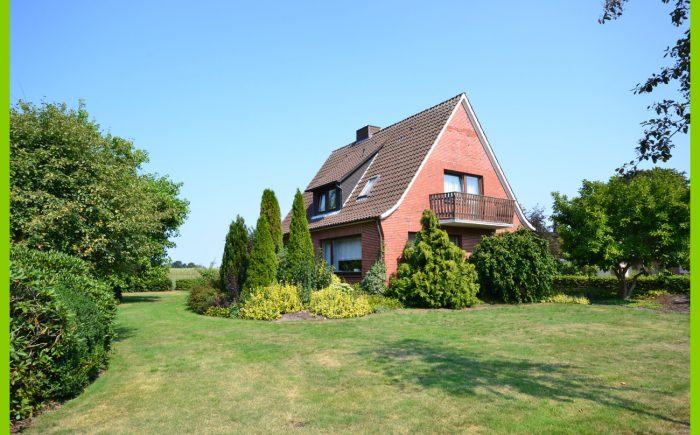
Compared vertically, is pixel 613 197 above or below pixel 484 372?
above

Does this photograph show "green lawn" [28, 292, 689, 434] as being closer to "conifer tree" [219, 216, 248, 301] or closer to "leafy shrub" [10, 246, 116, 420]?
"leafy shrub" [10, 246, 116, 420]

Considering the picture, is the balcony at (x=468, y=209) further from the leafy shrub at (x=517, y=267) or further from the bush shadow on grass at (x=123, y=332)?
the bush shadow on grass at (x=123, y=332)

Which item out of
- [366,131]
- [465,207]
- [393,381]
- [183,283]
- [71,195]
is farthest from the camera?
[183,283]

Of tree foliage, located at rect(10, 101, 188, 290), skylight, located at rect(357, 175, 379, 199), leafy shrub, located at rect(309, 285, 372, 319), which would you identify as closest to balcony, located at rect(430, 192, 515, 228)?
skylight, located at rect(357, 175, 379, 199)

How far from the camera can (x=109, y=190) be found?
409 inches

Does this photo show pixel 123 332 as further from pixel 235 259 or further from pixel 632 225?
pixel 632 225

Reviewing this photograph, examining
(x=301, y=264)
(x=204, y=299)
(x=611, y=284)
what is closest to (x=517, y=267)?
(x=301, y=264)

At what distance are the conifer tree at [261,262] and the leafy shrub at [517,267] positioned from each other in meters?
8.94

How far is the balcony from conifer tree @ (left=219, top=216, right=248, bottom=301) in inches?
340

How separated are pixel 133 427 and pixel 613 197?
21.7 meters

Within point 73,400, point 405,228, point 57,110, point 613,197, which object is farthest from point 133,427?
point 613,197

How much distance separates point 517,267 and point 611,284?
10.1 m

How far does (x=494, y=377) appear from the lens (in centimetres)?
667

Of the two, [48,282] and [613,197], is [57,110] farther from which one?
[613,197]
